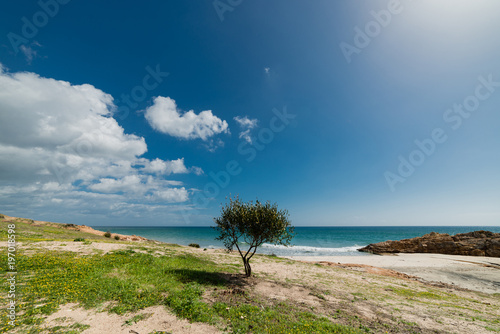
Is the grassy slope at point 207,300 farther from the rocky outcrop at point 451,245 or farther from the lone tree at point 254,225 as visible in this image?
the rocky outcrop at point 451,245

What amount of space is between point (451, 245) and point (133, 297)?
3965 inches

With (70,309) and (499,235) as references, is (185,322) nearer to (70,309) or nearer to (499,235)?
(70,309)

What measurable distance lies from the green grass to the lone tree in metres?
5.17

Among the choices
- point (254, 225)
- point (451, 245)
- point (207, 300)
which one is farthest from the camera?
point (451, 245)

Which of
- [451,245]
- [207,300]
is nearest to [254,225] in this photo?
[207,300]

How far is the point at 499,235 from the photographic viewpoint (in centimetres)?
6756

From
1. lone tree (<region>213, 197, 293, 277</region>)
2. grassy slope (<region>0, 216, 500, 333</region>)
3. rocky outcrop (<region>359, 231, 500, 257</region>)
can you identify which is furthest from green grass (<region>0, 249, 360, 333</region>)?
rocky outcrop (<region>359, 231, 500, 257</region>)

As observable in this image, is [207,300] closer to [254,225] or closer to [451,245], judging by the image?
[254,225]

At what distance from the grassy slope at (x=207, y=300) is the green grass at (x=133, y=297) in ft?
0.18

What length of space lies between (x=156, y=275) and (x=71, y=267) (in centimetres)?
748

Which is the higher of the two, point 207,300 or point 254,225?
point 254,225

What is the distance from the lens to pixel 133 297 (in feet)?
44.1

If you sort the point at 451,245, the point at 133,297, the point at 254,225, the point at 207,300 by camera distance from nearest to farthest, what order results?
the point at 133,297, the point at 207,300, the point at 254,225, the point at 451,245

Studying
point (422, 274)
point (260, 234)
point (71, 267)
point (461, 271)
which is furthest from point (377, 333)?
point (461, 271)
